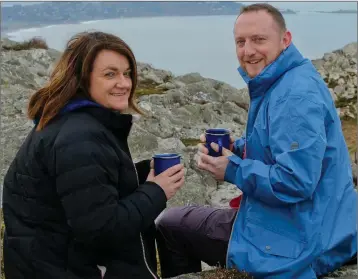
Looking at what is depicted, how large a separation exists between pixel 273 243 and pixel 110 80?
1.96 m

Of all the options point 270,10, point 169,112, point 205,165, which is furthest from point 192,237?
point 169,112

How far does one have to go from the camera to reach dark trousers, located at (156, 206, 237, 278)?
5.23 meters

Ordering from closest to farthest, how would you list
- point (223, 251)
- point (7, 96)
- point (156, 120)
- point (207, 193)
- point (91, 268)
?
point (91, 268)
point (223, 251)
point (207, 193)
point (156, 120)
point (7, 96)

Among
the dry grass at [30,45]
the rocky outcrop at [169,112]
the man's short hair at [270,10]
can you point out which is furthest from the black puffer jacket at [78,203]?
the dry grass at [30,45]

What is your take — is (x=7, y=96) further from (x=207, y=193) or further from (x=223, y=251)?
(x=223, y=251)

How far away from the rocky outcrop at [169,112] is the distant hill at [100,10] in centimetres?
218

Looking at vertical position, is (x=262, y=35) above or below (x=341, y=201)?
above

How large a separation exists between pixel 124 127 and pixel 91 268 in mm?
1145

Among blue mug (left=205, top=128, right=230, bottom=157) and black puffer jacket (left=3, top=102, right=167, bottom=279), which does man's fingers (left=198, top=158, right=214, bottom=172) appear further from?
black puffer jacket (left=3, top=102, right=167, bottom=279)

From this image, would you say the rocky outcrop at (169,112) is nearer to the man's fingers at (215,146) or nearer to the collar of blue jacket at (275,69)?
the man's fingers at (215,146)

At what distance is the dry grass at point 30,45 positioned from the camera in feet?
100

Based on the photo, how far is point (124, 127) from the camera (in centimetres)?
431

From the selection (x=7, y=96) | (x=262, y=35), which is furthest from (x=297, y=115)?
(x=7, y=96)

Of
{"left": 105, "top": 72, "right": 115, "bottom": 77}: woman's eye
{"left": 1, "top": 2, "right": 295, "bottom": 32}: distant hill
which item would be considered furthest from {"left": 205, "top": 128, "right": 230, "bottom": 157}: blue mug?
{"left": 1, "top": 2, "right": 295, "bottom": 32}: distant hill
